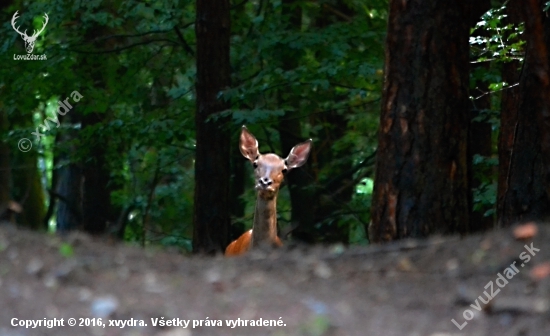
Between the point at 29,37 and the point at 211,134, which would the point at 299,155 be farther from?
the point at 29,37

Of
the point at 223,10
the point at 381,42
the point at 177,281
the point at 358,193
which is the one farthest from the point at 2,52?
the point at 177,281

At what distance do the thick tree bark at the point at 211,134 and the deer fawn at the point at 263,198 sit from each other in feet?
4.57

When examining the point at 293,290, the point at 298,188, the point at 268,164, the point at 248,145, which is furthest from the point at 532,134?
the point at 298,188

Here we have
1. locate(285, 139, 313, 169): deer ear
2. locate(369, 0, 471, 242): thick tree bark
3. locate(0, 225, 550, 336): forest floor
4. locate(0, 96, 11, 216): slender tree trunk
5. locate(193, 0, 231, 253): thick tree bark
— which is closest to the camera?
locate(0, 225, 550, 336): forest floor

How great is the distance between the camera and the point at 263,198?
11109mm

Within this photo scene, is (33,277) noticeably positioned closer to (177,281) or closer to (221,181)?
(177,281)

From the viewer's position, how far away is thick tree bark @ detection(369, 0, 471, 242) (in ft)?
27.6

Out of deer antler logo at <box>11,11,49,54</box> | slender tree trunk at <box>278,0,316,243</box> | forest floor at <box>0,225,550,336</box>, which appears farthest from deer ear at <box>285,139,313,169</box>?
forest floor at <box>0,225,550,336</box>

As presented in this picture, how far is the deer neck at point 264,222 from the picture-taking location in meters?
10.9

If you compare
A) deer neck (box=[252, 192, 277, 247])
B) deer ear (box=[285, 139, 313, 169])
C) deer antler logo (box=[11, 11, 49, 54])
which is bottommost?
deer neck (box=[252, 192, 277, 247])

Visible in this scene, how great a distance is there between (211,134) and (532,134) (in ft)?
20.9

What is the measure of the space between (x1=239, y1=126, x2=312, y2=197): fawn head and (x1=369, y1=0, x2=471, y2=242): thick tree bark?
2.65m

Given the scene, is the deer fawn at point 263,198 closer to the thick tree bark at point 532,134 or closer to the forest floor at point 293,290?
the thick tree bark at point 532,134

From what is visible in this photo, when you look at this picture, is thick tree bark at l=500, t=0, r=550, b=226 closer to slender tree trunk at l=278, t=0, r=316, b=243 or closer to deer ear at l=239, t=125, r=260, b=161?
deer ear at l=239, t=125, r=260, b=161
